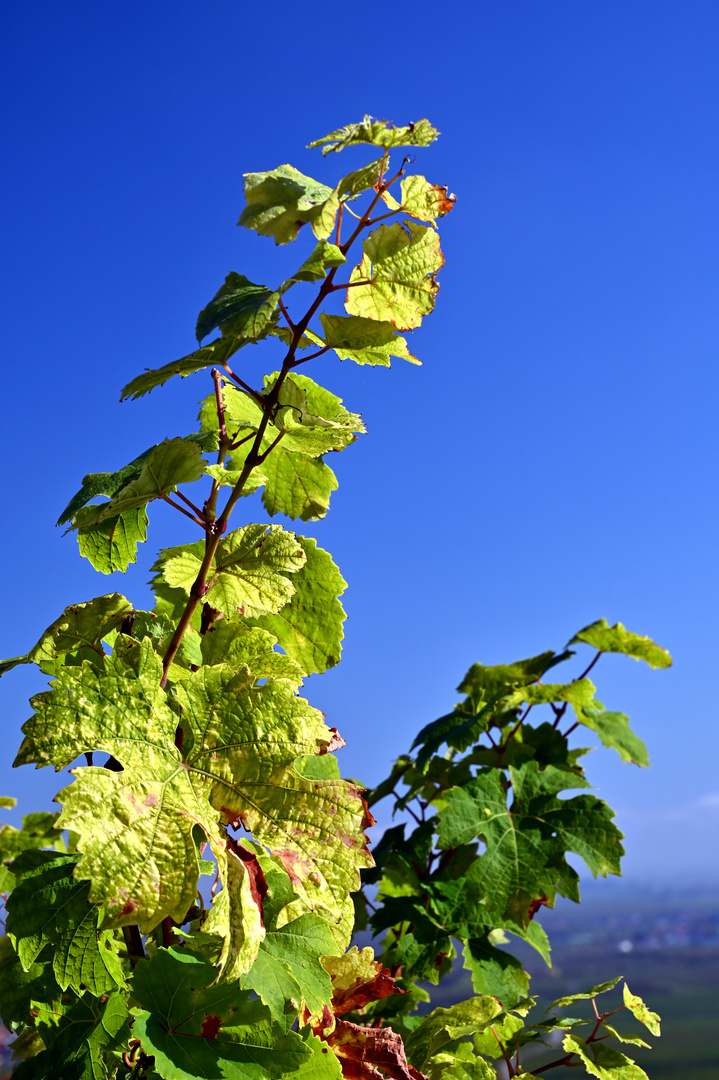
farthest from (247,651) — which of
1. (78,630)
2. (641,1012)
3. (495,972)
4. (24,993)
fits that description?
(641,1012)

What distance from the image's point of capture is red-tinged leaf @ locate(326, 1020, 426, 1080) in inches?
43.4

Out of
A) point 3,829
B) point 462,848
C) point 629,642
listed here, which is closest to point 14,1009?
point 462,848

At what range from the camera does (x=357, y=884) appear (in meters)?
0.92

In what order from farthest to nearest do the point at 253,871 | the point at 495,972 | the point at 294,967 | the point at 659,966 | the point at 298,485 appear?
the point at 659,966, the point at 495,972, the point at 298,485, the point at 294,967, the point at 253,871

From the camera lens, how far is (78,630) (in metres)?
1.18

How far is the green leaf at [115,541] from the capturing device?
1.32 meters

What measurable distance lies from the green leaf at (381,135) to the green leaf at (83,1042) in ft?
3.66

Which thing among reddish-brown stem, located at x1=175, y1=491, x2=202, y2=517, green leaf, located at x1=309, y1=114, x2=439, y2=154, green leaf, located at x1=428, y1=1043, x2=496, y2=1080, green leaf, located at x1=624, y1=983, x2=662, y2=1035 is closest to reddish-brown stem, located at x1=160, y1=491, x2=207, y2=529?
reddish-brown stem, located at x1=175, y1=491, x2=202, y2=517

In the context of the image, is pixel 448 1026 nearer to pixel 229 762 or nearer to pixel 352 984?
pixel 352 984

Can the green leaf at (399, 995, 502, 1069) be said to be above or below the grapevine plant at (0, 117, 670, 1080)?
below

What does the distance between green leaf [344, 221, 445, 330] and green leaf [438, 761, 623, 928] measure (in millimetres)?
1240

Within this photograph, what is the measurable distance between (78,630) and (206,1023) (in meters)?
0.55

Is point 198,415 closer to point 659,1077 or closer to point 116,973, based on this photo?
point 116,973

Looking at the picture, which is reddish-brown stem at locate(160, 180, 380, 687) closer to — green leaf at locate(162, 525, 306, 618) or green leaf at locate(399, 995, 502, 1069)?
green leaf at locate(162, 525, 306, 618)
